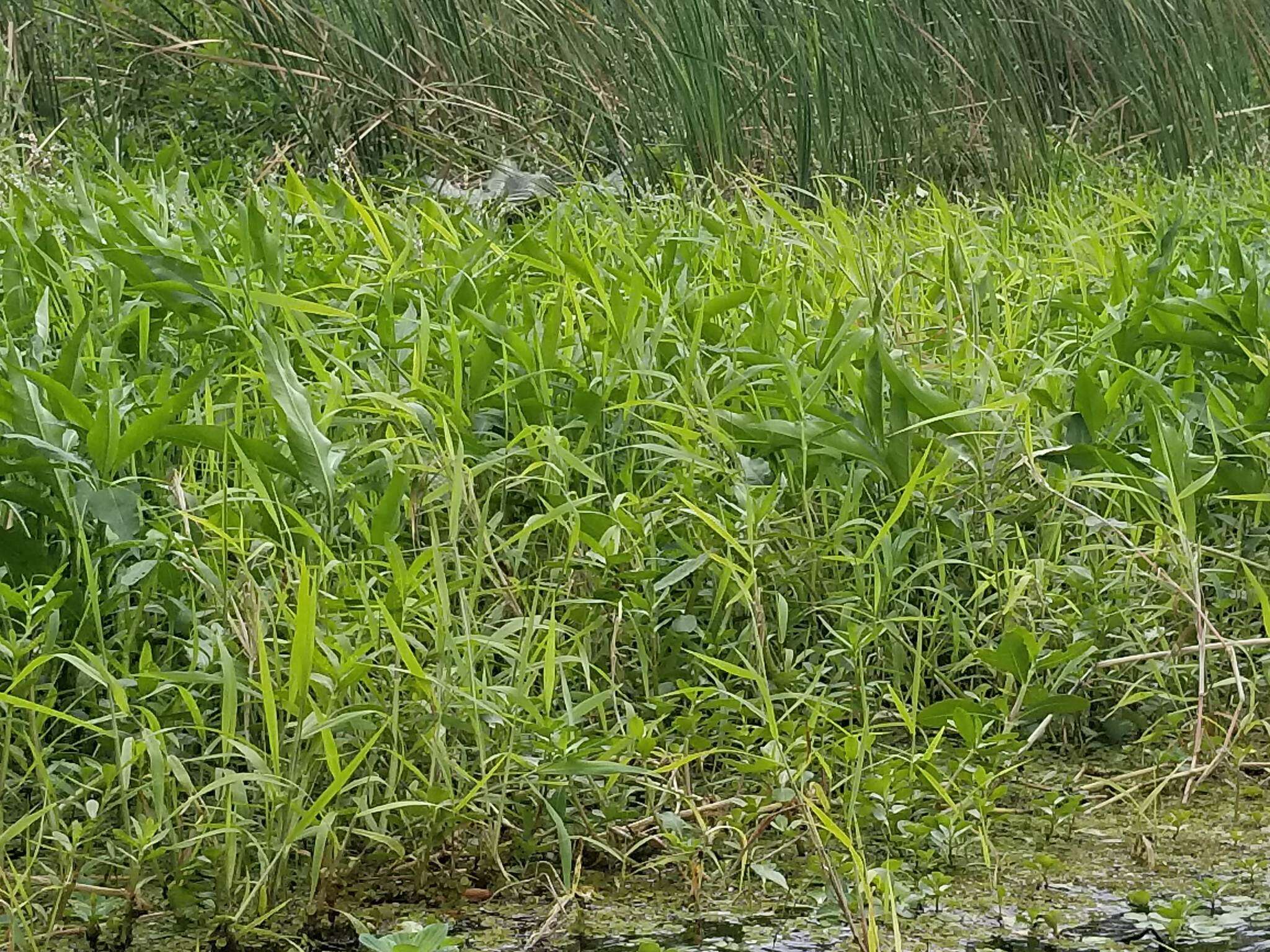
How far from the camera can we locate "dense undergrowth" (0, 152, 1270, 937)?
1.76 meters

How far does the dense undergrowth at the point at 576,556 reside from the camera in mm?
1760

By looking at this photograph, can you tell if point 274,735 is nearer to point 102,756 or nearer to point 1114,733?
point 102,756

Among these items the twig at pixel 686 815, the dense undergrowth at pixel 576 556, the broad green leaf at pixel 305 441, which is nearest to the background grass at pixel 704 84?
the dense undergrowth at pixel 576 556

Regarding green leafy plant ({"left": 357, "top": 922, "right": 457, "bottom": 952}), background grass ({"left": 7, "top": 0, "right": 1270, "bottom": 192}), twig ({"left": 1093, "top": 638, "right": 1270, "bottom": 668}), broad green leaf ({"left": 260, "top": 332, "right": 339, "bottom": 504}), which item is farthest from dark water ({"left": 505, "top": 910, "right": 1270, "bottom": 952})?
background grass ({"left": 7, "top": 0, "right": 1270, "bottom": 192})

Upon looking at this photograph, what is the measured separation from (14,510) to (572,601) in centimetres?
69

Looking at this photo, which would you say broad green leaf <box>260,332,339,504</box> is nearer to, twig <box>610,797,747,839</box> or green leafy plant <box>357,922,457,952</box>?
twig <box>610,797,747,839</box>

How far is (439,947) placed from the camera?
146 cm

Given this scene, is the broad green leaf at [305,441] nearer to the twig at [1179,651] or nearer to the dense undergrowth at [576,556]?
the dense undergrowth at [576,556]

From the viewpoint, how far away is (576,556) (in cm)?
220

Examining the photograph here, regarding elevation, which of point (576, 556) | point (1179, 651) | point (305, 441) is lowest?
point (1179, 651)

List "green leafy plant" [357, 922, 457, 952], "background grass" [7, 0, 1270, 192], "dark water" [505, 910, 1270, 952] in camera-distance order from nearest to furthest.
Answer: "green leafy plant" [357, 922, 457, 952] → "dark water" [505, 910, 1270, 952] → "background grass" [7, 0, 1270, 192]

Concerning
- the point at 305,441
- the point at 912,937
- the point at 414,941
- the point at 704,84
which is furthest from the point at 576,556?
the point at 704,84

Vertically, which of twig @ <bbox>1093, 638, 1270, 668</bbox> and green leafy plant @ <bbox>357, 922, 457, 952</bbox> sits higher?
green leafy plant @ <bbox>357, 922, 457, 952</bbox>

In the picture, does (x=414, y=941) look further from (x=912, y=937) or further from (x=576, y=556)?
(x=576, y=556)
